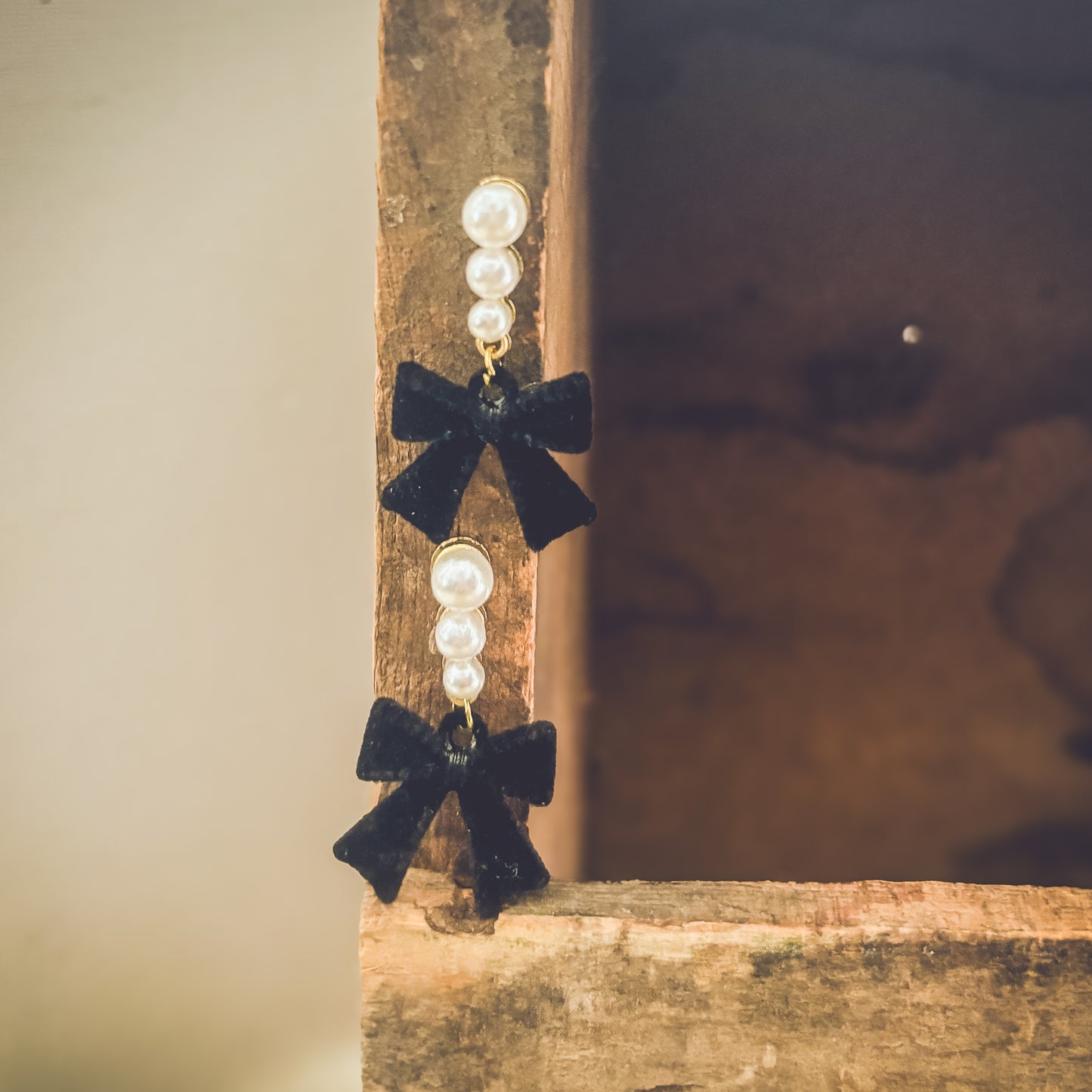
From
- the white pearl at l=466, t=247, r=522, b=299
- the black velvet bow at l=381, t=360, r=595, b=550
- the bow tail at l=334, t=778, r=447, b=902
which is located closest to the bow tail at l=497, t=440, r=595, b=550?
the black velvet bow at l=381, t=360, r=595, b=550

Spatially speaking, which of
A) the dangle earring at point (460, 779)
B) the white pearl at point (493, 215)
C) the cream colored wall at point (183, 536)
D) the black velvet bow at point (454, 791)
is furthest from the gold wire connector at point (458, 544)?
the cream colored wall at point (183, 536)

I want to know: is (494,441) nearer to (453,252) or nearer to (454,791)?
(453,252)

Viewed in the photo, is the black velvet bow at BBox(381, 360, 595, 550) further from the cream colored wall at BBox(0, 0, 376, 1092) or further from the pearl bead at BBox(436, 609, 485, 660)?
the cream colored wall at BBox(0, 0, 376, 1092)

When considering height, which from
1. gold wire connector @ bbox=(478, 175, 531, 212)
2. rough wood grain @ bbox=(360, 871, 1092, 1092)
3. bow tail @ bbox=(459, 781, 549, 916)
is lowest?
rough wood grain @ bbox=(360, 871, 1092, 1092)

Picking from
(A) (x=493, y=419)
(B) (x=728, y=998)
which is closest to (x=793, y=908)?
(B) (x=728, y=998)

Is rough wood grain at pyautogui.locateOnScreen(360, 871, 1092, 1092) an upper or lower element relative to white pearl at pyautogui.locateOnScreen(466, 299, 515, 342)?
lower

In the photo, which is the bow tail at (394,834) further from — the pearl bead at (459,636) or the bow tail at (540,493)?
the bow tail at (540,493)

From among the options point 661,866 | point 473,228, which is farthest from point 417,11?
point 661,866
